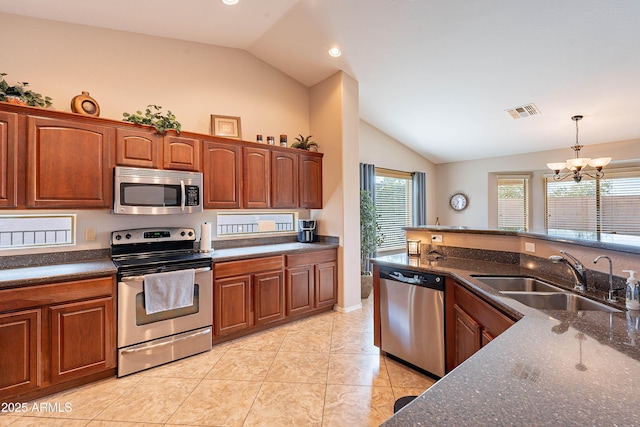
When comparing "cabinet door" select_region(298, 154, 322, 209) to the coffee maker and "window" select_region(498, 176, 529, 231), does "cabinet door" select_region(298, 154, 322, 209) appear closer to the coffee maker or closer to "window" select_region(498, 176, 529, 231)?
the coffee maker

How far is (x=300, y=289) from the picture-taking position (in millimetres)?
3611

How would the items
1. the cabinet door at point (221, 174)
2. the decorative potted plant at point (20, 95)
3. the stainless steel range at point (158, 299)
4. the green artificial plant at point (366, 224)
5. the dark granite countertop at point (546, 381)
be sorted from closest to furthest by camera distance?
the dark granite countertop at point (546, 381) < the decorative potted plant at point (20, 95) < the stainless steel range at point (158, 299) < the cabinet door at point (221, 174) < the green artificial plant at point (366, 224)

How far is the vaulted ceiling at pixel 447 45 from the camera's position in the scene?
2688 mm

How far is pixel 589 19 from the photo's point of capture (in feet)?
8.55

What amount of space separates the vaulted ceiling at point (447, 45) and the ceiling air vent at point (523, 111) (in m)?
0.09

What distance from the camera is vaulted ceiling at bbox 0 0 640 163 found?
2.69 m

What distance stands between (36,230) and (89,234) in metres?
0.38

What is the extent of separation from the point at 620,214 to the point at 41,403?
7.97m

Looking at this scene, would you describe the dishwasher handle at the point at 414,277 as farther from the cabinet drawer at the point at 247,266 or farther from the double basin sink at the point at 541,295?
the cabinet drawer at the point at 247,266

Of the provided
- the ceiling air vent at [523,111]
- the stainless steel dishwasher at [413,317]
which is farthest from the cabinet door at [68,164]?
the ceiling air vent at [523,111]

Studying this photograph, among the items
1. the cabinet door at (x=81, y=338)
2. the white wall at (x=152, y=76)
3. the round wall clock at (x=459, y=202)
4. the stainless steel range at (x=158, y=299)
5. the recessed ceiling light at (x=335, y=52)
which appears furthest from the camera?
the round wall clock at (x=459, y=202)

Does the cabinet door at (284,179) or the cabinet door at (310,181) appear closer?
the cabinet door at (284,179)

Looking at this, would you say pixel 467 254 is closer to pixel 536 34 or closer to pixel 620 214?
pixel 536 34

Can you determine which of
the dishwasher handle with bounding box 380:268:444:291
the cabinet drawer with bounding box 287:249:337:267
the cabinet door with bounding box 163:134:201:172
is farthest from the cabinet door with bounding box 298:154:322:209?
the dishwasher handle with bounding box 380:268:444:291
